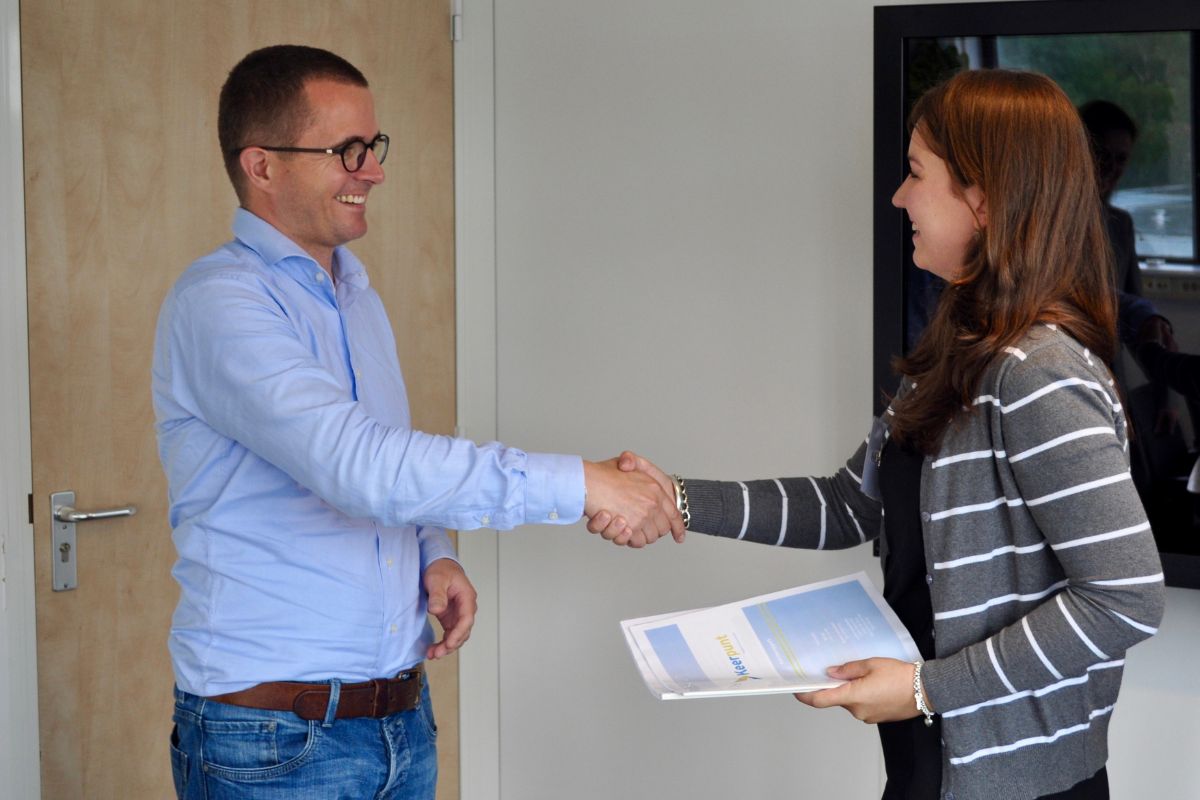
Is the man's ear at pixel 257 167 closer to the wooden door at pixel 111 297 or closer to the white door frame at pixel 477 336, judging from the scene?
the wooden door at pixel 111 297

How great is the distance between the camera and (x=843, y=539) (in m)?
1.95

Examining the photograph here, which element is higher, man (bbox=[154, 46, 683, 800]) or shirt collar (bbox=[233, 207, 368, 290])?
shirt collar (bbox=[233, 207, 368, 290])

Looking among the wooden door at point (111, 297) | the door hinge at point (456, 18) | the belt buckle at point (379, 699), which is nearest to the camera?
the belt buckle at point (379, 699)

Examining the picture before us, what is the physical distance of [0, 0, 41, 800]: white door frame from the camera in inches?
77.7

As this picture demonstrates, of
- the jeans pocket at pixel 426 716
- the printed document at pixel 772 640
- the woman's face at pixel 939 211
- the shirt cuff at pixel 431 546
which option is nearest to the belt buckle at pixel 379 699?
the jeans pocket at pixel 426 716

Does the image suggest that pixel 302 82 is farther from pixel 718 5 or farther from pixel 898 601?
pixel 718 5

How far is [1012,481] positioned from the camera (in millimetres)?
1449

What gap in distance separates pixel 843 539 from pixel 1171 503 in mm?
722

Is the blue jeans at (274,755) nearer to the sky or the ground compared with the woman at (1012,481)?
Answer: nearer to the ground

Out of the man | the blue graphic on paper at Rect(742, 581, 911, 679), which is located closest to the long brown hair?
the blue graphic on paper at Rect(742, 581, 911, 679)

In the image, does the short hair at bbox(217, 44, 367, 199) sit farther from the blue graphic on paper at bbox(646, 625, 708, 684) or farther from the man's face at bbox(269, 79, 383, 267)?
the blue graphic on paper at bbox(646, 625, 708, 684)

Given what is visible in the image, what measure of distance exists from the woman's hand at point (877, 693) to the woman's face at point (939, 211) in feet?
1.66

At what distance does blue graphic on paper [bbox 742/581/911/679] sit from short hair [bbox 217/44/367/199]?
0.91 meters

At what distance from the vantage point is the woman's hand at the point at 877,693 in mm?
1508
